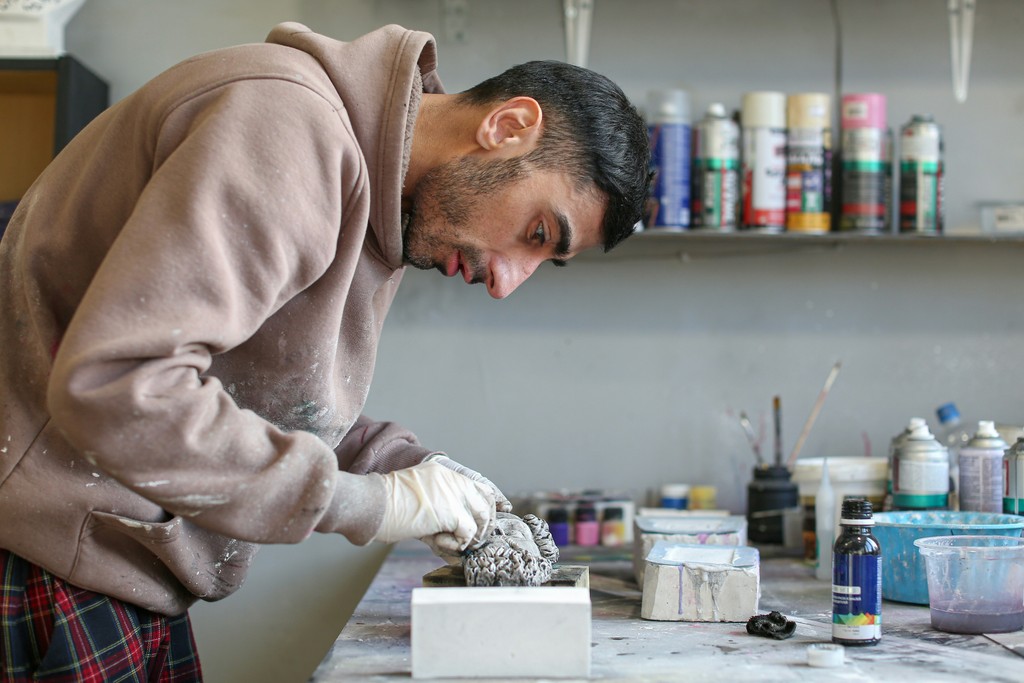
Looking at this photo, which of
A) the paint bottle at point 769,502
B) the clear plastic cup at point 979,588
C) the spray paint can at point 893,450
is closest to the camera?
the clear plastic cup at point 979,588

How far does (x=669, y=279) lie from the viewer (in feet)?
8.69

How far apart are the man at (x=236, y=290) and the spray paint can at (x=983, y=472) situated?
857 mm

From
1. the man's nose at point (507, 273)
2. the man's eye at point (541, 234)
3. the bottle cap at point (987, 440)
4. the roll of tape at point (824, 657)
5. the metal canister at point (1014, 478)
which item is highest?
the man's eye at point (541, 234)

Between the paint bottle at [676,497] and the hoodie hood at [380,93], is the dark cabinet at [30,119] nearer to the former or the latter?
the hoodie hood at [380,93]

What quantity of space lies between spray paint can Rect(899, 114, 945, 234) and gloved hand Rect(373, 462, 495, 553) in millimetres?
1508

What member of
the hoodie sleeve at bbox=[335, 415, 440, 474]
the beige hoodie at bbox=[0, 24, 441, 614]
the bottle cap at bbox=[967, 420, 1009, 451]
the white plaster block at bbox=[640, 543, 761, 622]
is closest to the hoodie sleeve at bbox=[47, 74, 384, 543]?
the beige hoodie at bbox=[0, 24, 441, 614]

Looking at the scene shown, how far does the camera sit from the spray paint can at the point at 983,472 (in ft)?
6.10

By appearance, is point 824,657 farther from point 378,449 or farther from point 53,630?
point 53,630

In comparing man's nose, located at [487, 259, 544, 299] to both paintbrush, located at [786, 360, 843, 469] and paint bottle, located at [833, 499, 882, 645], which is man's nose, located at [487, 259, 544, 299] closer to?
paint bottle, located at [833, 499, 882, 645]

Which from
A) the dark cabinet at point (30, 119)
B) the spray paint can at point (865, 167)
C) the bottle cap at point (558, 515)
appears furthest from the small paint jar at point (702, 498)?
the dark cabinet at point (30, 119)

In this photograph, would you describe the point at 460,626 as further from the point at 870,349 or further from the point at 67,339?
the point at 870,349

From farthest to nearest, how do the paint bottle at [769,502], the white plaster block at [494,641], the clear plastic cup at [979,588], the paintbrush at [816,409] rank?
1. the paintbrush at [816,409]
2. the paint bottle at [769,502]
3. the clear plastic cup at [979,588]
4. the white plaster block at [494,641]

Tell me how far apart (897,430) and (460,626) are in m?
1.76

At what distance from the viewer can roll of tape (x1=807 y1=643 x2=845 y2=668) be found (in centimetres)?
126
